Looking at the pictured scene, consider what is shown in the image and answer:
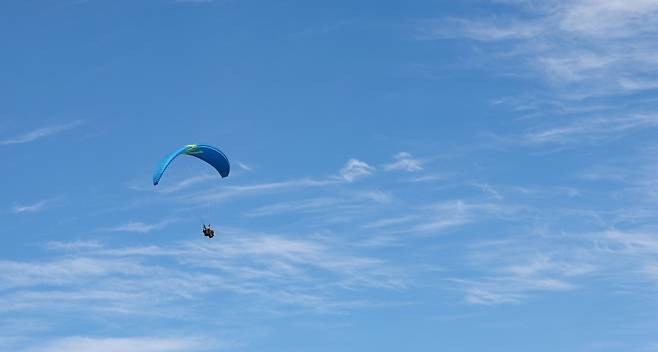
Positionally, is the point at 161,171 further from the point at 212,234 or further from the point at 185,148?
the point at 212,234

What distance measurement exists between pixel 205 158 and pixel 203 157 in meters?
0.43

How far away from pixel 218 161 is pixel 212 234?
8.51 metres

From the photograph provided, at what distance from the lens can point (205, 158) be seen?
13262cm

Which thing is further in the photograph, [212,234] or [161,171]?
[212,234]

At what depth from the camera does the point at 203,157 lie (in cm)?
13225

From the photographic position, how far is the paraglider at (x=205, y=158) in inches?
4838

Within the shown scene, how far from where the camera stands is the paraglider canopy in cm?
12231

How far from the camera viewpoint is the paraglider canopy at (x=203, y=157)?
401 ft

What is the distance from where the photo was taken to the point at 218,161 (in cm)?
13312

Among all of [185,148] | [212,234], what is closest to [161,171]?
[185,148]

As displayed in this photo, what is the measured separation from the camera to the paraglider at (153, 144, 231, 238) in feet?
403

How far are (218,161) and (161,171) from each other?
12418 millimetres

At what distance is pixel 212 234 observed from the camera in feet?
435

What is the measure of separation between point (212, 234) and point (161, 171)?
13.7 meters
